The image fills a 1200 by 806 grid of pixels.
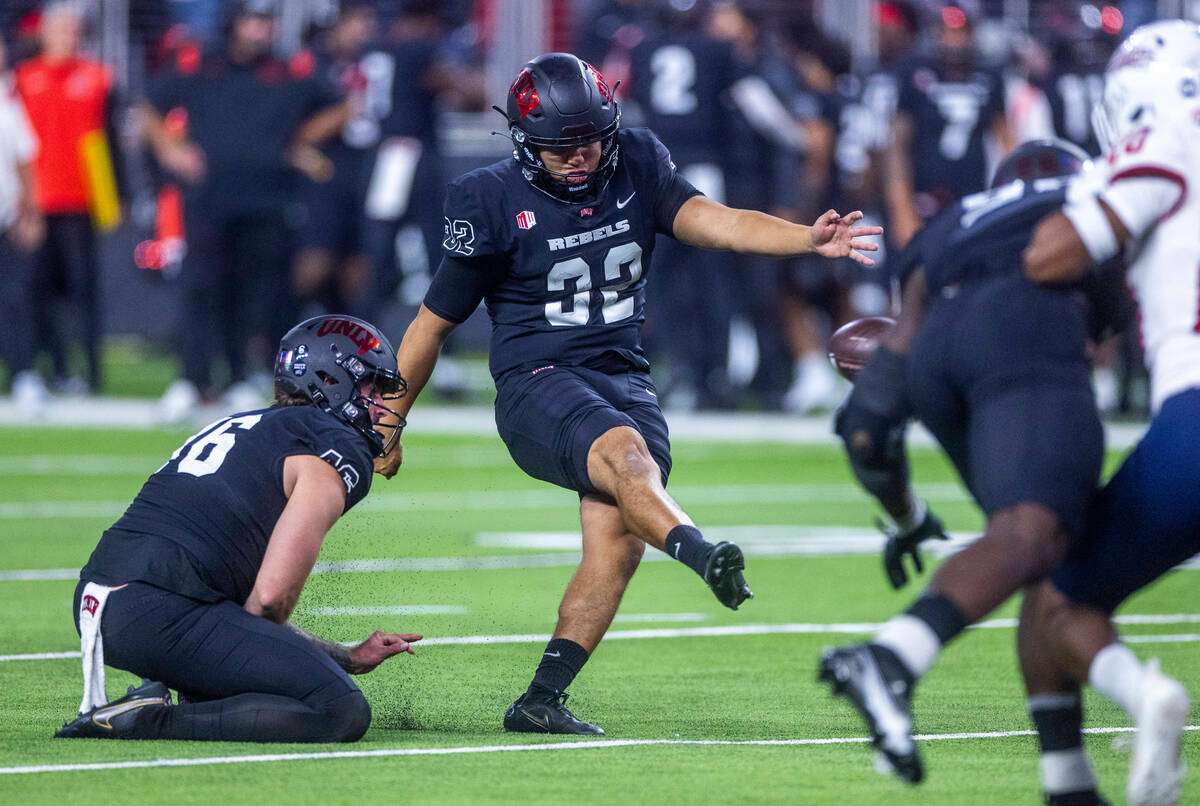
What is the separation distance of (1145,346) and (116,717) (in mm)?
2743

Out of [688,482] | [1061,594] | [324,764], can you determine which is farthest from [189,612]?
[688,482]

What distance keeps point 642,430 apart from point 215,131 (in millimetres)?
10280

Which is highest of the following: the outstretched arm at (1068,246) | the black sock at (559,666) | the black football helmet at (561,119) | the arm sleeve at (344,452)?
the outstretched arm at (1068,246)

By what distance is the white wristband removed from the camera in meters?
4.42

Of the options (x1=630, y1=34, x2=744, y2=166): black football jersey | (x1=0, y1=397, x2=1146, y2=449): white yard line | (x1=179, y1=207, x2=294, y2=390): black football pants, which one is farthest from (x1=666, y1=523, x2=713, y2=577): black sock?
(x1=630, y1=34, x2=744, y2=166): black football jersey

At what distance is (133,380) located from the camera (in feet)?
66.1

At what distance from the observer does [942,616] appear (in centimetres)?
430

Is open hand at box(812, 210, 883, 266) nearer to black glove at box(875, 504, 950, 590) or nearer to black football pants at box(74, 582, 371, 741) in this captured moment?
black glove at box(875, 504, 950, 590)

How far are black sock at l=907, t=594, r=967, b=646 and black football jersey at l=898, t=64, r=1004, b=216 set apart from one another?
36.8ft

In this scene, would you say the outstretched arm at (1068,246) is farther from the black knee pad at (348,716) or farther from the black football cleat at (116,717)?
the black football cleat at (116,717)

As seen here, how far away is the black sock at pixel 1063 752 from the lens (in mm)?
4551

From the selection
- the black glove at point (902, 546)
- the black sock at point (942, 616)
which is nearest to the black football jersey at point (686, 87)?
the black glove at point (902, 546)

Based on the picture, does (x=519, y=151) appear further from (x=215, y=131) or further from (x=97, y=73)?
(x=97, y=73)

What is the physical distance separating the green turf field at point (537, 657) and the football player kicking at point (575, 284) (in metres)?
0.52
